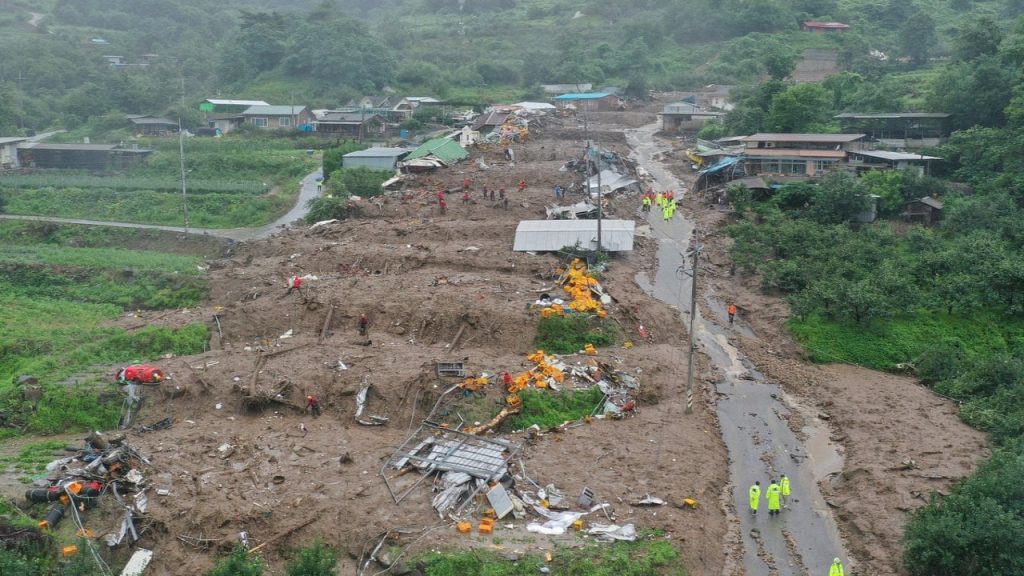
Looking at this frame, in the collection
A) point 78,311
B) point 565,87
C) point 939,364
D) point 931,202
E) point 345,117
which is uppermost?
point 565,87

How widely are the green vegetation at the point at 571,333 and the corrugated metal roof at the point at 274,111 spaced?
142 ft

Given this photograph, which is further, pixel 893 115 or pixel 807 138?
pixel 893 115

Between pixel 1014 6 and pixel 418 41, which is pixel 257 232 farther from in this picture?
pixel 1014 6

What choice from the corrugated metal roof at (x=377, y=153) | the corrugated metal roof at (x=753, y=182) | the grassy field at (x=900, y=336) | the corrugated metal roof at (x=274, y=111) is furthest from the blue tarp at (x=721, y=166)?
the corrugated metal roof at (x=274, y=111)

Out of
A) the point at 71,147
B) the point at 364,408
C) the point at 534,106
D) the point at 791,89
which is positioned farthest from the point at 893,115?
the point at 71,147

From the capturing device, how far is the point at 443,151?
48062mm

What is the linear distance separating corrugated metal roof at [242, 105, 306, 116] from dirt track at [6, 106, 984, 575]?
3026 centimetres

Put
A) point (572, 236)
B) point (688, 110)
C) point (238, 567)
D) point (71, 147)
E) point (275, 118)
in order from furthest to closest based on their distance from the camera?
point (275, 118) < point (688, 110) < point (71, 147) < point (572, 236) < point (238, 567)

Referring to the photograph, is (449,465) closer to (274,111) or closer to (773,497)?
(773,497)

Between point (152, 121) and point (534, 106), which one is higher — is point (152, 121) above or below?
below

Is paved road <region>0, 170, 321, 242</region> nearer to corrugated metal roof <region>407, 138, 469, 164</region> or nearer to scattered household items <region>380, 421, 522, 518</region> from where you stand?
corrugated metal roof <region>407, 138, 469, 164</region>

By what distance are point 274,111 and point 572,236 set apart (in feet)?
129

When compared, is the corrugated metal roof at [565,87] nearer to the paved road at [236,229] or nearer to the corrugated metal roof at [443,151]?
the corrugated metal roof at [443,151]

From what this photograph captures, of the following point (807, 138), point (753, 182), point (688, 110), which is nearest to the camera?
point (753, 182)
